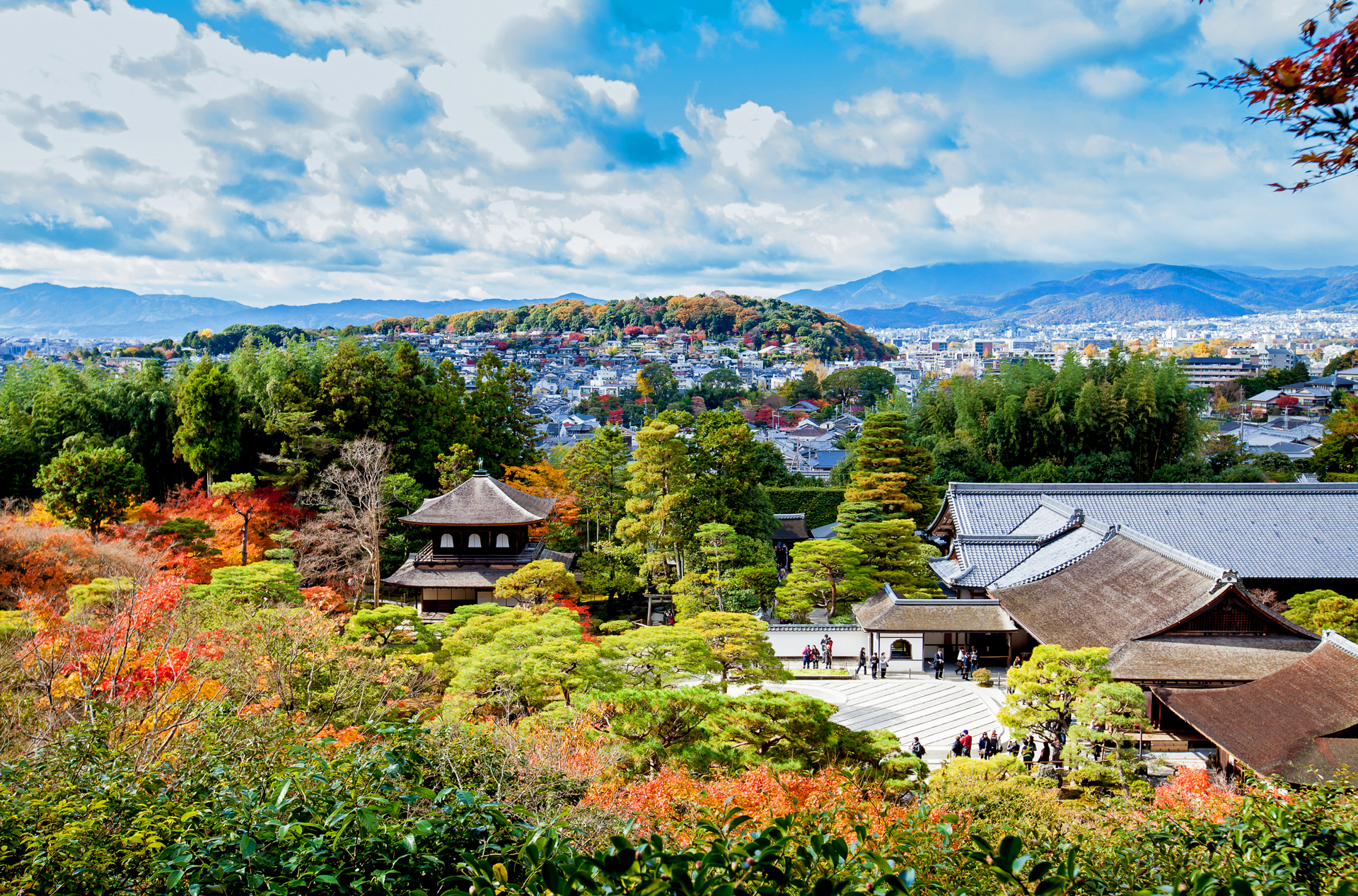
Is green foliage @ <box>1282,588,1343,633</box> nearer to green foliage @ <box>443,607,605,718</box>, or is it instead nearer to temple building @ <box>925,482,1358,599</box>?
temple building @ <box>925,482,1358,599</box>

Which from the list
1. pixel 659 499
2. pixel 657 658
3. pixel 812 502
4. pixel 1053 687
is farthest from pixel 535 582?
pixel 812 502

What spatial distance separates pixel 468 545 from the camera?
21.4m

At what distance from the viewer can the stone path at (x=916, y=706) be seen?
45.3 feet

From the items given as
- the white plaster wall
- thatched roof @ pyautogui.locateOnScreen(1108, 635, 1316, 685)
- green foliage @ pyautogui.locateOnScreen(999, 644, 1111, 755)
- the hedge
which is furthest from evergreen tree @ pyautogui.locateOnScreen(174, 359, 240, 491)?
thatched roof @ pyautogui.locateOnScreen(1108, 635, 1316, 685)

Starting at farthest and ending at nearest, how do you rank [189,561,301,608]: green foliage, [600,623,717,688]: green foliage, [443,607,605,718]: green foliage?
[189,561,301,608]: green foliage → [600,623,717,688]: green foliage → [443,607,605,718]: green foliage

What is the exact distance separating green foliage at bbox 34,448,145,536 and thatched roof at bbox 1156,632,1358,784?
23475mm

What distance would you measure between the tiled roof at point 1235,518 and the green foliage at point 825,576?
179 inches

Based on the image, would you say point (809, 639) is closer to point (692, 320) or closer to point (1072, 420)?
point (1072, 420)

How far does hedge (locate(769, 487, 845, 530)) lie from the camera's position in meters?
33.3

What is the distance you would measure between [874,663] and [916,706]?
6.89 ft

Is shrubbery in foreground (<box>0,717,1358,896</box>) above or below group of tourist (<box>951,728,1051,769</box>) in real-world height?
above

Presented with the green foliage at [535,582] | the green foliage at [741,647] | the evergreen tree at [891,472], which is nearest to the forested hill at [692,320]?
the evergreen tree at [891,472]

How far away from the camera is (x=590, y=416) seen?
74.3 m

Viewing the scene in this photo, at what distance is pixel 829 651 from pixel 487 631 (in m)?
9.07
